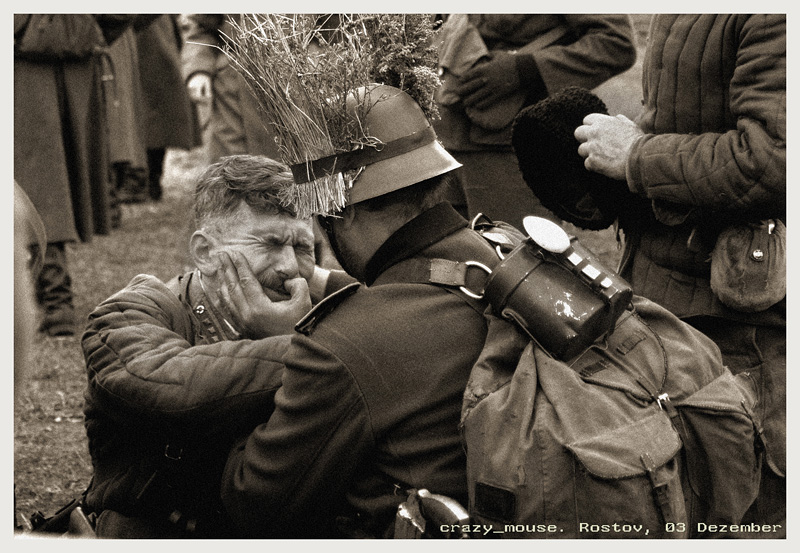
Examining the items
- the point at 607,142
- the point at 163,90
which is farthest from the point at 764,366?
the point at 163,90

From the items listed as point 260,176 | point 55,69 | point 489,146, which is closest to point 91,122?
point 55,69

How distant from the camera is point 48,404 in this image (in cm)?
550

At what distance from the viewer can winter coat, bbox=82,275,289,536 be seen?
9.38 feet

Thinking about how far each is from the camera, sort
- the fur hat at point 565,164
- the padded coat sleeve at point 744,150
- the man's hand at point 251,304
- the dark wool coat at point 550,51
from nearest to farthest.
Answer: the padded coat sleeve at point 744,150
the man's hand at point 251,304
the fur hat at point 565,164
the dark wool coat at point 550,51

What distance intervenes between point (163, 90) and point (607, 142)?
7709 millimetres

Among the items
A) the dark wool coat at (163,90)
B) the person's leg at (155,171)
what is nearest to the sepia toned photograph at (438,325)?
the dark wool coat at (163,90)

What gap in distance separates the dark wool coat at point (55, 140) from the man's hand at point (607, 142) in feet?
14.0

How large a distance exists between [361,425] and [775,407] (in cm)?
147

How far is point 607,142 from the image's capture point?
331 centimetres

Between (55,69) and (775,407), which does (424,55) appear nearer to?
(775,407)

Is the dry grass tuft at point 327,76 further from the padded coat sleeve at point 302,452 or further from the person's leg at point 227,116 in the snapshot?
the person's leg at point 227,116

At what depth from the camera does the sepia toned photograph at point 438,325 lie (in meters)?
2.42

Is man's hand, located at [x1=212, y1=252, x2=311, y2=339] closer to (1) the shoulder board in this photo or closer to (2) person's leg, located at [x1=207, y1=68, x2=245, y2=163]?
(1) the shoulder board

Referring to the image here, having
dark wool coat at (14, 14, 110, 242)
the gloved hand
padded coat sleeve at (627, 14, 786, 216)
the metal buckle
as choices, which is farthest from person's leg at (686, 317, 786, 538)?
A: dark wool coat at (14, 14, 110, 242)
